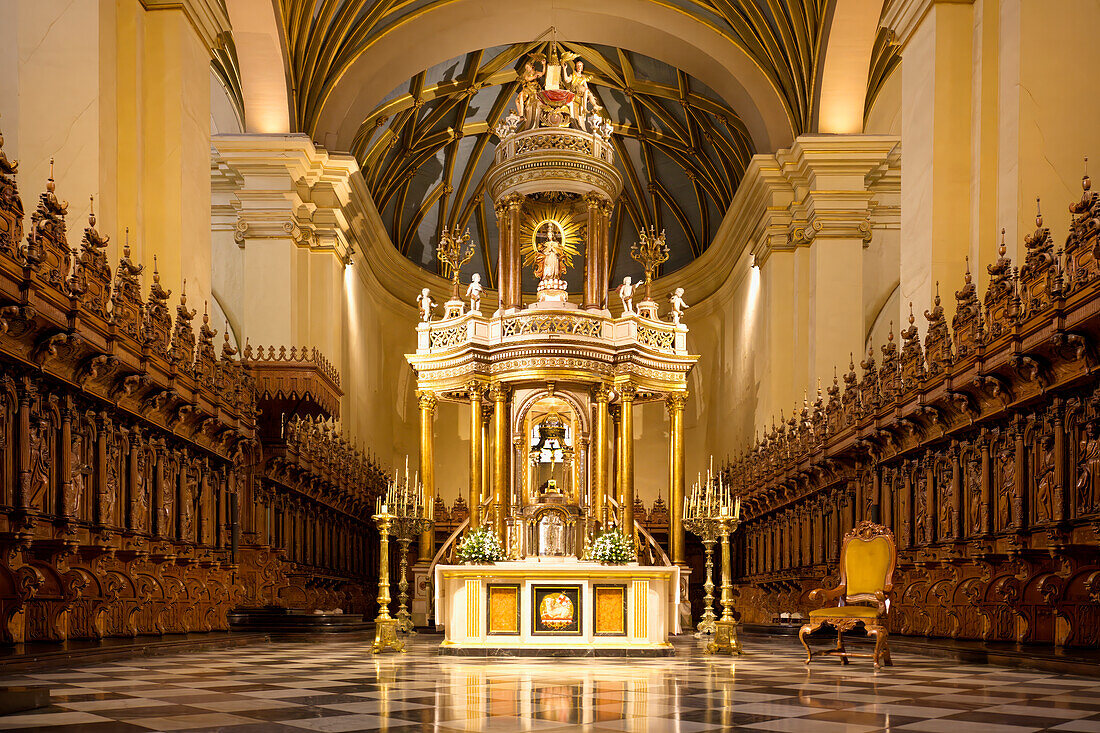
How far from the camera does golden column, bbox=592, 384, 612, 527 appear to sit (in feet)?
55.7

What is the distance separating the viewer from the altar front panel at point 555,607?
1113 cm

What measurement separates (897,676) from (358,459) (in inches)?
557

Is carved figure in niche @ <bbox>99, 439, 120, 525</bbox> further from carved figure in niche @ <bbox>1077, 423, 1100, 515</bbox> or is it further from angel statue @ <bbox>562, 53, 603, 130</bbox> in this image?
angel statue @ <bbox>562, 53, 603, 130</bbox>

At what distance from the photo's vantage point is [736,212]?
23094 mm

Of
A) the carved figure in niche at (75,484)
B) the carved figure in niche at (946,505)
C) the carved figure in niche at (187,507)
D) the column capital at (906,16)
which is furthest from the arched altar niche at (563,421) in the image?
the carved figure in niche at (75,484)

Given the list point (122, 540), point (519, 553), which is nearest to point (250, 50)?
point (519, 553)

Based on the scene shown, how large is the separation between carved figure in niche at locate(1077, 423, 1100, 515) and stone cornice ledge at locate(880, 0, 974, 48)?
626cm

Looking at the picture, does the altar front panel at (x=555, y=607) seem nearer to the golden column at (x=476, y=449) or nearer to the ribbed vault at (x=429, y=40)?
the golden column at (x=476, y=449)

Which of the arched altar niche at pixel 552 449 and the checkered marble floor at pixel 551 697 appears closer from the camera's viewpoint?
the checkered marble floor at pixel 551 697

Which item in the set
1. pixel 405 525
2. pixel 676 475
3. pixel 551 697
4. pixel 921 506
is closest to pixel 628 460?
pixel 676 475

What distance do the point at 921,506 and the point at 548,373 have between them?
6630 mm

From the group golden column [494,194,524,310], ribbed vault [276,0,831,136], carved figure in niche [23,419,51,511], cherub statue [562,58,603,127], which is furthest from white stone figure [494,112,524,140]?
carved figure in niche [23,419,51,511]

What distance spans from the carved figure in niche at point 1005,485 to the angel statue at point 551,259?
975 centimetres

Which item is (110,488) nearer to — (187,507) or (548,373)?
(187,507)
